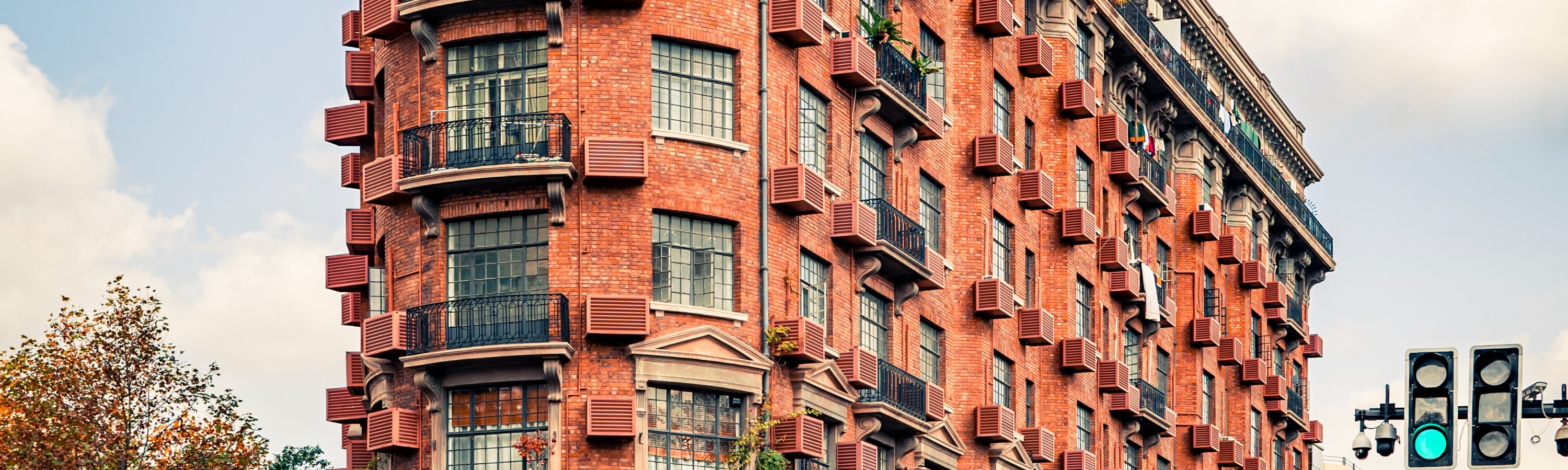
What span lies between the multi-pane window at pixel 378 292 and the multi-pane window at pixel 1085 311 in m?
26.6

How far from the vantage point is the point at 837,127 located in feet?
201

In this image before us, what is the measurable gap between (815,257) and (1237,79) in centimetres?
4505

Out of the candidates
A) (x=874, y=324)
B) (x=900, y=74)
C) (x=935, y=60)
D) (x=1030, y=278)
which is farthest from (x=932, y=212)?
(x=1030, y=278)

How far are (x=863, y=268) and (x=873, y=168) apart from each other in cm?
319

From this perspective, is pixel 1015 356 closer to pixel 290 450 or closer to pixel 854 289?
pixel 854 289

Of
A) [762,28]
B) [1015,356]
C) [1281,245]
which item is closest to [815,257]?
[762,28]

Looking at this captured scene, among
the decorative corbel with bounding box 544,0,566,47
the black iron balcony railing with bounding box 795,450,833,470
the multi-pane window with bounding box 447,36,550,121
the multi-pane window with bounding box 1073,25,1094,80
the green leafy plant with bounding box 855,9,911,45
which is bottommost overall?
the black iron balcony railing with bounding box 795,450,833,470

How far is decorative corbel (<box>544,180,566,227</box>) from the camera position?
177 ft

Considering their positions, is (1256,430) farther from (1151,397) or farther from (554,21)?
(554,21)

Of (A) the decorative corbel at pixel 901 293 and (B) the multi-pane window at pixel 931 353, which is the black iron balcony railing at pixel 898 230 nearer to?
(A) the decorative corbel at pixel 901 293

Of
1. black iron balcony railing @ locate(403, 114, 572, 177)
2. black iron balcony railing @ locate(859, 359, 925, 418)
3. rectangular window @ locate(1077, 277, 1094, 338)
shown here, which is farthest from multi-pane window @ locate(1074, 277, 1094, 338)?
black iron balcony railing @ locate(403, 114, 572, 177)

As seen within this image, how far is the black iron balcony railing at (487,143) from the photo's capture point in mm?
54469

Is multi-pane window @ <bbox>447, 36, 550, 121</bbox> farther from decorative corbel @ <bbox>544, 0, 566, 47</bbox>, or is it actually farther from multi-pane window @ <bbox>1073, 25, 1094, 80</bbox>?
multi-pane window @ <bbox>1073, 25, 1094, 80</bbox>

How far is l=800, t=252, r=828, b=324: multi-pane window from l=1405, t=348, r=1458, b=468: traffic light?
1039 inches
